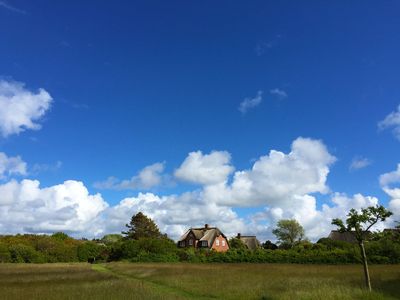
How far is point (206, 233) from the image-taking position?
311 ft

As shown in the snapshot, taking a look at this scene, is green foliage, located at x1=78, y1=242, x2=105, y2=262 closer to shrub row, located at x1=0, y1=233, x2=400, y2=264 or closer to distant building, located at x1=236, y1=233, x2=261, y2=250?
shrub row, located at x1=0, y1=233, x2=400, y2=264

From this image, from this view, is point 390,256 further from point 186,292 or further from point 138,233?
point 138,233

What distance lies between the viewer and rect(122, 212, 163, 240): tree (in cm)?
8740

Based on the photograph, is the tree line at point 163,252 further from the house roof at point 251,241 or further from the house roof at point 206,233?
the house roof at point 251,241

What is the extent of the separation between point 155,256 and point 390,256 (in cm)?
3398

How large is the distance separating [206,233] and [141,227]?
16.1 m

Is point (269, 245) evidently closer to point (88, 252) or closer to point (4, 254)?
point (88, 252)

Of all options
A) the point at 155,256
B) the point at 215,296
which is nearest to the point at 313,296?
the point at 215,296

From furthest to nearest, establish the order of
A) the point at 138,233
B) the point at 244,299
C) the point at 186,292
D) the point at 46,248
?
the point at 138,233, the point at 46,248, the point at 186,292, the point at 244,299

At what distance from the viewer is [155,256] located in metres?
63.0

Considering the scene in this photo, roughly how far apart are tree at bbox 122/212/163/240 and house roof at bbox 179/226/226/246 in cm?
1077

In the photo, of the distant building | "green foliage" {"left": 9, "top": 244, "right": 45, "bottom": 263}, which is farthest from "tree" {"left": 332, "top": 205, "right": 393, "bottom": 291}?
the distant building

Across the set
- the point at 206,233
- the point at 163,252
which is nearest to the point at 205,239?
the point at 206,233

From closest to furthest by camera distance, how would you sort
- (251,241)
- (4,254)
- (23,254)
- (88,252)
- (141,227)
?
(4,254)
(23,254)
(88,252)
(141,227)
(251,241)
